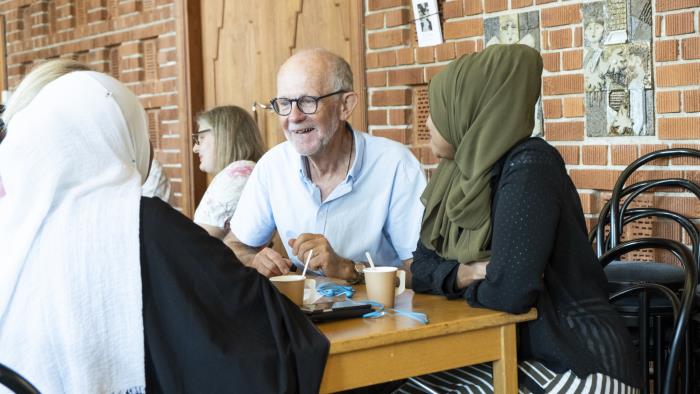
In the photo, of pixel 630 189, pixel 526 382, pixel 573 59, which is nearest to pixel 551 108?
pixel 573 59

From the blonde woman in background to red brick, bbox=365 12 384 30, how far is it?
0.69m

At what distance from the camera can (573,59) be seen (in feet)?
10.7

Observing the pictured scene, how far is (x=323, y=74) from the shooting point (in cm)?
277

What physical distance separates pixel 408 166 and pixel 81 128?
4.05 feet

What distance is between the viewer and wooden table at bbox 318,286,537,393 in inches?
67.8

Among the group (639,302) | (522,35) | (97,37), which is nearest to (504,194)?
(639,302)

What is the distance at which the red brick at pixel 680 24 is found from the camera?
115 inches

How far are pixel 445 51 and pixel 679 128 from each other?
43.3 inches

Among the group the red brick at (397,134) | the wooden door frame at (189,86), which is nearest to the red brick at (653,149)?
the red brick at (397,134)

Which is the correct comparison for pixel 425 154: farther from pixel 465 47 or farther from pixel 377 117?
pixel 465 47

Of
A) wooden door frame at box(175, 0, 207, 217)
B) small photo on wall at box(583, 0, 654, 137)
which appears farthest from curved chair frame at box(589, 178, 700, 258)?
wooden door frame at box(175, 0, 207, 217)

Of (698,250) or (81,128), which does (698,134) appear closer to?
(698,250)

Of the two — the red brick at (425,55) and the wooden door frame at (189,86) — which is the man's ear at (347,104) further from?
the wooden door frame at (189,86)

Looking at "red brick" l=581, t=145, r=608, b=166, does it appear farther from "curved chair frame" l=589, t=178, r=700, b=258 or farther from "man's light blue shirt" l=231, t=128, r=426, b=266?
"man's light blue shirt" l=231, t=128, r=426, b=266
